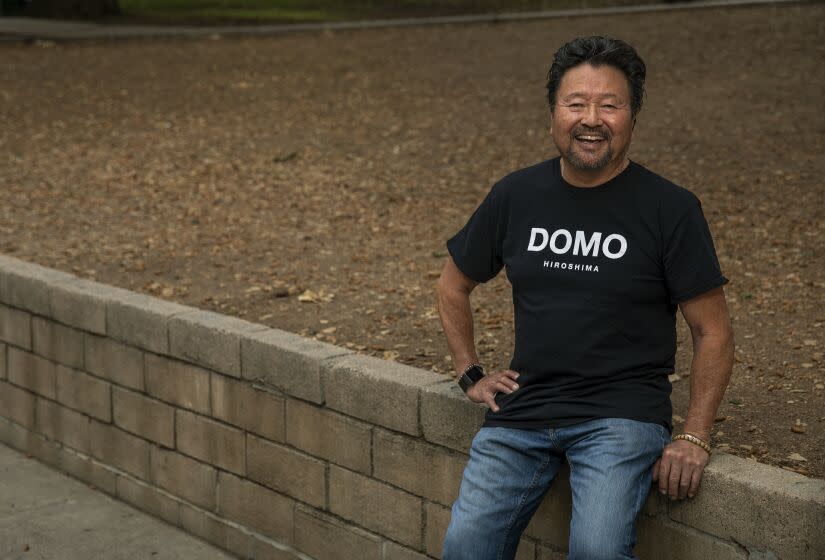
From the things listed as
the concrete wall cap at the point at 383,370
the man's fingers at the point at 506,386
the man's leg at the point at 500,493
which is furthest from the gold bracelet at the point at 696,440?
the concrete wall cap at the point at 383,370

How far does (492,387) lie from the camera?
4074 millimetres

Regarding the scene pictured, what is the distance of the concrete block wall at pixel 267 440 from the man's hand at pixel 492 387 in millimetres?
477

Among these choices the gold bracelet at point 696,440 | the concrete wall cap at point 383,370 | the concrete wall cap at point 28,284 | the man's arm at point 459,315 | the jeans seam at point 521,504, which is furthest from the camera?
the concrete wall cap at point 28,284

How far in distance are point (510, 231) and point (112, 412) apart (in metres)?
3.80

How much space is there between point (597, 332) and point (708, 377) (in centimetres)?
35

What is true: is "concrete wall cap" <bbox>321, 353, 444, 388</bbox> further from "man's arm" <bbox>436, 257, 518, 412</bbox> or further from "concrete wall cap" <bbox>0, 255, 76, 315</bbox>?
"concrete wall cap" <bbox>0, 255, 76, 315</bbox>

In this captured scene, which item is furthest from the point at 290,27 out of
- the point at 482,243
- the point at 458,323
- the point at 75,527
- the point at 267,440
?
the point at 482,243

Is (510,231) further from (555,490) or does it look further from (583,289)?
(555,490)

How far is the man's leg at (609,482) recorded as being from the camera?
11.9 feet

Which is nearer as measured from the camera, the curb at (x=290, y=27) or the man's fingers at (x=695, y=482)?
the man's fingers at (x=695, y=482)

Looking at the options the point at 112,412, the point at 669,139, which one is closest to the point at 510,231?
the point at 112,412

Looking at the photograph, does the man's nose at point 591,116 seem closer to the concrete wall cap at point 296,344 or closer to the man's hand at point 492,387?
the man's hand at point 492,387

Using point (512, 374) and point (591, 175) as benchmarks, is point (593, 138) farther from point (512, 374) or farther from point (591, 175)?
point (512, 374)

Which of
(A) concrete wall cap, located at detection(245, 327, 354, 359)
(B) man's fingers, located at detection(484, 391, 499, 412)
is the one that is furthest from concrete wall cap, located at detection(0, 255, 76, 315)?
(B) man's fingers, located at detection(484, 391, 499, 412)
